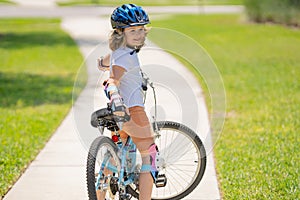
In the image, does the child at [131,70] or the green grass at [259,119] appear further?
the green grass at [259,119]

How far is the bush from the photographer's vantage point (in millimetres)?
23891

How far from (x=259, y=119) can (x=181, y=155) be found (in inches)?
154

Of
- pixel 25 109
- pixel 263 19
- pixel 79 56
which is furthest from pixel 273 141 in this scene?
pixel 263 19

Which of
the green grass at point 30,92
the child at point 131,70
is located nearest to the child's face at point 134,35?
the child at point 131,70

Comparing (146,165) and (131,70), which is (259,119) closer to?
(146,165)

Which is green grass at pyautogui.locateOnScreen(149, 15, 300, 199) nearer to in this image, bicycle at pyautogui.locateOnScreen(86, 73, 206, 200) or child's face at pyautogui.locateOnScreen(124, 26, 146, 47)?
child's face at pyautogui.locateOnScreen(124, 26, 146, 47)

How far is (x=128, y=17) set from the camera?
449 centimetres

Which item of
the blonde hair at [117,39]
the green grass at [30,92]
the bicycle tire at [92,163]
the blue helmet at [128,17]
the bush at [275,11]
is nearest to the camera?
the bicycle tire at [92,163]

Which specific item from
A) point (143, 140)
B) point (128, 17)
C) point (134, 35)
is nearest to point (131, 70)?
point (134, 35)

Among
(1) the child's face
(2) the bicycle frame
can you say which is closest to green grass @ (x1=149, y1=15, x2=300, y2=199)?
(1) the child's face

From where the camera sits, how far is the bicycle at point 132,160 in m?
4.49

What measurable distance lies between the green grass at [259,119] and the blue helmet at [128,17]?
0.91ft

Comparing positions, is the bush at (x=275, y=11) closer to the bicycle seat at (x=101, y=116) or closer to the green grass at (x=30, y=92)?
the green grass at (x=30, y=92)

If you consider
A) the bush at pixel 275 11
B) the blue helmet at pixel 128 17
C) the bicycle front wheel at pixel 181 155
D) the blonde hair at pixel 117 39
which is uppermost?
the blue helmet at pixel 128 17
